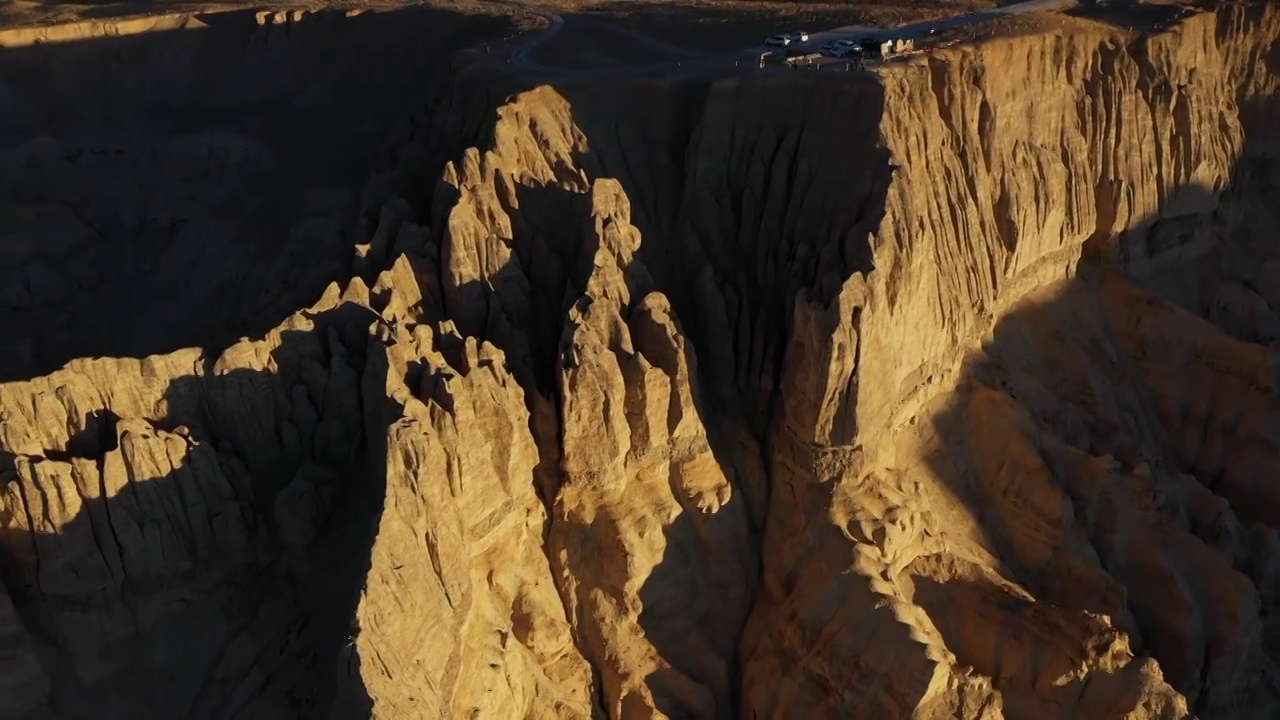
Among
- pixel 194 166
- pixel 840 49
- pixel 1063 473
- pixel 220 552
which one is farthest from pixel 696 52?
pixel 220 552

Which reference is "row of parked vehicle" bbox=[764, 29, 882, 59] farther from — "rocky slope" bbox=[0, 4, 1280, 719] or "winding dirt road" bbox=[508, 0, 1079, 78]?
"rocky slope" bbox=[0, 4, 1280, 719]

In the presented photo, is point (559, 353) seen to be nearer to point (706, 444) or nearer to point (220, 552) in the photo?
point (706, 444)

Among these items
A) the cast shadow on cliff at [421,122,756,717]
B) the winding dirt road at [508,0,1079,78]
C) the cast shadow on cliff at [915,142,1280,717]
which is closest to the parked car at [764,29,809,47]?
the winding dirt road at [508,0,1079,78]

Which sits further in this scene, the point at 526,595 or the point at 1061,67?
the point at 1061,67

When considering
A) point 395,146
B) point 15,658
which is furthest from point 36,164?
point 15,658

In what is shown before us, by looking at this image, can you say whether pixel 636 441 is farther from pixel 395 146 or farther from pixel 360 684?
pixel 395 146

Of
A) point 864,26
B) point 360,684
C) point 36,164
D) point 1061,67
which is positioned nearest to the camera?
point 360,684
